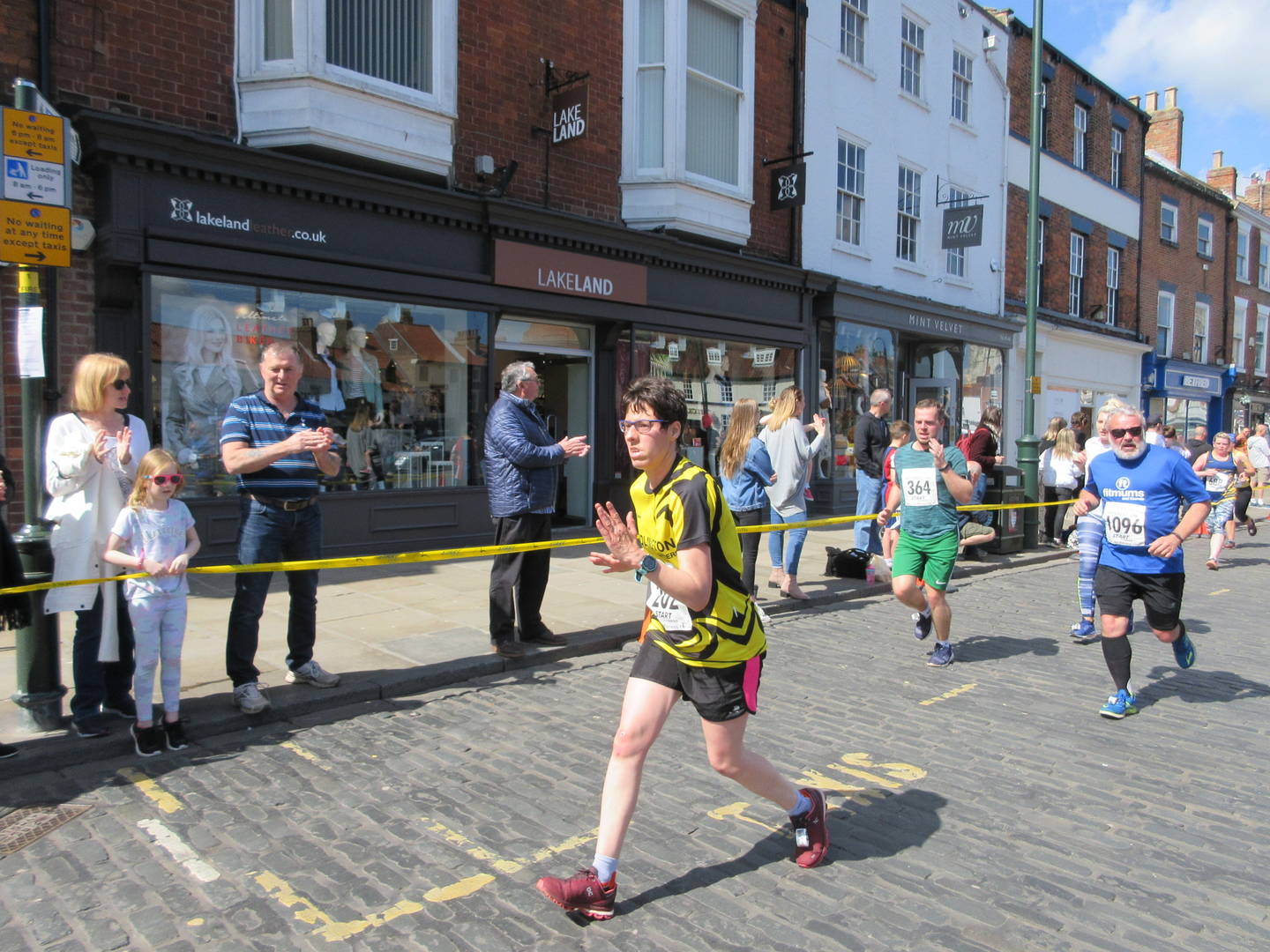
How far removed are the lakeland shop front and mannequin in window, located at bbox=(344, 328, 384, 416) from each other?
0.02m

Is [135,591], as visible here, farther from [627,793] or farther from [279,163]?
[279,163]

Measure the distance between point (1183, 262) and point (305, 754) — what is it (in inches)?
1187

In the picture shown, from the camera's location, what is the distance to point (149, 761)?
4414 mm

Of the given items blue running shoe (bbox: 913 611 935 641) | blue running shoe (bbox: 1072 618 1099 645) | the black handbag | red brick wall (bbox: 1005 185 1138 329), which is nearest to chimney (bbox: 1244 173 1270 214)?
red brick wall (bbox: 1005 185 1138 329)

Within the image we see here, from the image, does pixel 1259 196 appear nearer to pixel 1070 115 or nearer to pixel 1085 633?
pixel 1070 115

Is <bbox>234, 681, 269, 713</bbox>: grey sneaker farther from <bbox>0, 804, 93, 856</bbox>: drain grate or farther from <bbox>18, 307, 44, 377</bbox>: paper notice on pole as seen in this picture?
<bbox>18, 307, 44, 377</bbox>: paper notice on pole

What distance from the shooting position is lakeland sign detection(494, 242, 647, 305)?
10836 millimetres

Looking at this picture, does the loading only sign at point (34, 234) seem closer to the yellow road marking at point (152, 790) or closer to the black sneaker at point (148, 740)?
the black sneaker at point (148, 740)

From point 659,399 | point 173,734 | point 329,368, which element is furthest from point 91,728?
point 329,368

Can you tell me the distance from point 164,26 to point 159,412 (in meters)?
3.57

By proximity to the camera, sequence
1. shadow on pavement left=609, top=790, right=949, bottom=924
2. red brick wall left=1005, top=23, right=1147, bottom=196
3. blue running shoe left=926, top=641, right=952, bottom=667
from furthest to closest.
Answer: red brick wall left=1005, top=23, right=1147, bottom=196, blue running shoe left=926, top=641, right=952, bottom=667, shadow on pavement left=609, top=790, right=949, bottom=924

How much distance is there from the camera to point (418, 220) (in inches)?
396

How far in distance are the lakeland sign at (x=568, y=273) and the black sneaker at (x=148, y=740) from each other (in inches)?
284

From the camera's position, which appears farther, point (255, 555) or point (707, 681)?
point (255, 555)
